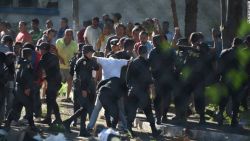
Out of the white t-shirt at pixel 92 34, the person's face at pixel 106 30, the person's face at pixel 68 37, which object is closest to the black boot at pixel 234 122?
the person's face at pixel 106 30

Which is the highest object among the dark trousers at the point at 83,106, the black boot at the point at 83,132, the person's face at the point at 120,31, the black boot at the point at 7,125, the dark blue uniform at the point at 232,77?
the person's face at the point at 120,31

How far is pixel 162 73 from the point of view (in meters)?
11.7

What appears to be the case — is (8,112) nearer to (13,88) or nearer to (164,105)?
(13,88)

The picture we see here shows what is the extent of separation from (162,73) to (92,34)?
351cm

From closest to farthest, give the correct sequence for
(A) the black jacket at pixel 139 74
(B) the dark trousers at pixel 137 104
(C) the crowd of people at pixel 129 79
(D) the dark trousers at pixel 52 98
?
(A) the black jacket at pixel 139 74
(B) the dark trousers at pixel 137 104
(C) the crowd of people at pixel 129 79
(D) the dark trousers at pixel 52 98

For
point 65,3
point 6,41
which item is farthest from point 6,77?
point 65,3

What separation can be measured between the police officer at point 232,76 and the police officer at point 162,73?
76 cm

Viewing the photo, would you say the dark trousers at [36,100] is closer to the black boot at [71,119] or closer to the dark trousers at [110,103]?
the black boot at [71,119]

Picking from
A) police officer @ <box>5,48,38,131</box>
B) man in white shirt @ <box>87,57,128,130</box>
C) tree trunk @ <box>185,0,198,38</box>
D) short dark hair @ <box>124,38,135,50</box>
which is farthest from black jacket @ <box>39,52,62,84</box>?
tree trunk @ <box>185,0,198,38</box>

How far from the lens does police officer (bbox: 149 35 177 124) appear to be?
11.6m

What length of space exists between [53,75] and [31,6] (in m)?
14.3

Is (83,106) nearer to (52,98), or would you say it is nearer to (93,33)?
(52,98)

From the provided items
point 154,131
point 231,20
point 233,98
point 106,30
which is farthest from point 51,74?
point 231,20

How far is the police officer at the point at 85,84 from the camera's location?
11289 mm
